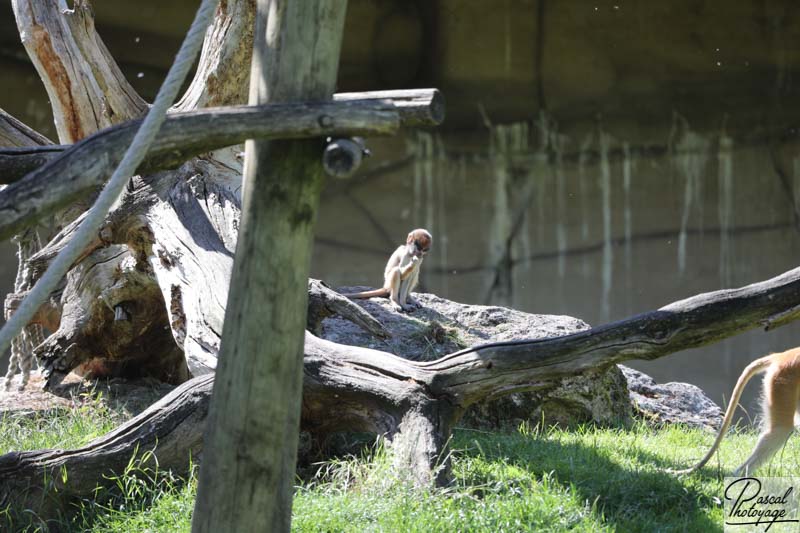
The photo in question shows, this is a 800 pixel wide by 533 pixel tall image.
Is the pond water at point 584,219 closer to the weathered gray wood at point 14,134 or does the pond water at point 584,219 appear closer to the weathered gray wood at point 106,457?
the weathered gray wood at point 14,134

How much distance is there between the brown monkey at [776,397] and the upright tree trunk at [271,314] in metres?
3.02

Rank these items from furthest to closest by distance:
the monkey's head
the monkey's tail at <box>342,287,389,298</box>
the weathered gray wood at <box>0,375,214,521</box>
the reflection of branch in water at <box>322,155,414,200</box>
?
the reflection of branch in water at <box>322,155,414,200</box> → the monkey's head → the monkey's tail at <box>342,287,389,298</box> → the weathered gray wood at <box>0,375,214,521</box>

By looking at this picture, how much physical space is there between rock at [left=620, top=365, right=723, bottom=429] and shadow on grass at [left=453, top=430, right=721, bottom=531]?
206 cm

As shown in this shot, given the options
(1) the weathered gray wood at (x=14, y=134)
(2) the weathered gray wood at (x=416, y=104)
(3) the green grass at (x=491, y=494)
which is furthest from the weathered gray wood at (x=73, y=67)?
(2) the weathered gray wood at (x=416, y=104)

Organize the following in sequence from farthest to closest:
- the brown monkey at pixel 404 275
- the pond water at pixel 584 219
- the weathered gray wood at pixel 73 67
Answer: the pond water at pixel 584 219
the brown monkey at pixel 404 275
the weathered gray wood at pixel 73 67

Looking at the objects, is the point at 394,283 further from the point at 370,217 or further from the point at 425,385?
the point at 370,217

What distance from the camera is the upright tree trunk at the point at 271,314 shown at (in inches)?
107

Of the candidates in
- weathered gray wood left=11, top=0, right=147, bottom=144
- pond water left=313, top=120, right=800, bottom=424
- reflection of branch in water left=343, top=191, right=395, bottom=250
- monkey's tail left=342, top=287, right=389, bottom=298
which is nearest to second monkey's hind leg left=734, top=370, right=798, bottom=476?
monkey's tail left=342, top=287, right=389, bottom=298

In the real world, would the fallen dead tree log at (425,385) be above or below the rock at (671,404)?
above

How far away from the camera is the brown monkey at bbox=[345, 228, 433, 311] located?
764 cm

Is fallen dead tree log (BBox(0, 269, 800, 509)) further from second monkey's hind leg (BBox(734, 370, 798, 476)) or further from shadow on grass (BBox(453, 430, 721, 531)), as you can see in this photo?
second monkey's hind leg (BBox(734, 370, 798, 476))

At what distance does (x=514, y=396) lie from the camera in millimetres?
6020

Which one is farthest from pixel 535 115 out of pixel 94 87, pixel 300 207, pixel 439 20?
pixel 300 207

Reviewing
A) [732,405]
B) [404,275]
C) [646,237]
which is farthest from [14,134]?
[646,237]
